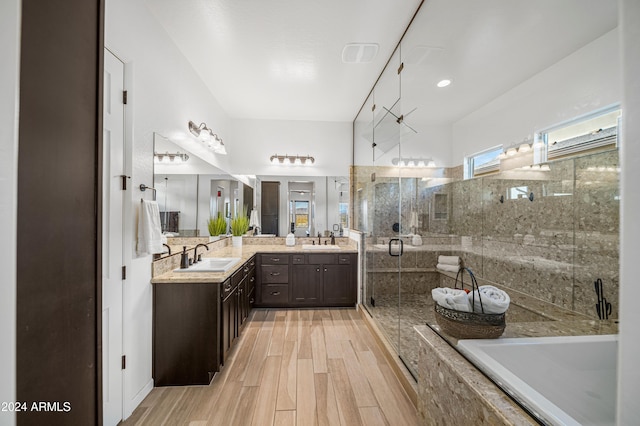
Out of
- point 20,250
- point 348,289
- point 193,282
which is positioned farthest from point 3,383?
point 348,289

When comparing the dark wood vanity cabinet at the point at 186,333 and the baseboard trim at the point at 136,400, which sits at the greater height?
the dark wood vanity cabinet at the point at 186,333

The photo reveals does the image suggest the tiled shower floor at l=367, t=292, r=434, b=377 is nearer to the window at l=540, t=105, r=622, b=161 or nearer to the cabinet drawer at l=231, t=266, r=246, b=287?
the window at l=540, t=105, r=622, b=161

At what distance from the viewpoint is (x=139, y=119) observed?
1891 mm

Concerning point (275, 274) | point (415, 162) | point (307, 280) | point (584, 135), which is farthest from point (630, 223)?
point (275, 274)

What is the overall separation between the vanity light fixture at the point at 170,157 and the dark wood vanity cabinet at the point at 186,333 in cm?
105

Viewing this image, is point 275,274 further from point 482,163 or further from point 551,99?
point 551,99

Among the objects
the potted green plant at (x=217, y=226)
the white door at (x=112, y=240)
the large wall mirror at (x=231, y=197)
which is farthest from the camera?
the potted green plant at (x=217, y=226)

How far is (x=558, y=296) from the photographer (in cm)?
143

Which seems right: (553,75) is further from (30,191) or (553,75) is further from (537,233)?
(30,191)

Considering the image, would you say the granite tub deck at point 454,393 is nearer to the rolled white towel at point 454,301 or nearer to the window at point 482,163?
the rolled white towel at point 454,301

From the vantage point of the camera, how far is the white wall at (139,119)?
1.75 meters

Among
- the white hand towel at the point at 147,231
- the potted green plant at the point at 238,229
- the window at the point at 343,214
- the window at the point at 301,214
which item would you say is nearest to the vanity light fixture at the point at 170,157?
the white hand towel at the point at 147,231

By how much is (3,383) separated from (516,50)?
2.31 meters

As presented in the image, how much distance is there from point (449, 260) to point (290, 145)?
120 inches
